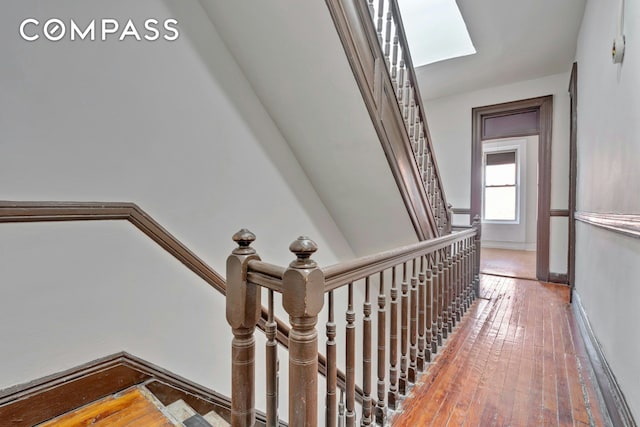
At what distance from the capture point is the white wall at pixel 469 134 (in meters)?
3.71

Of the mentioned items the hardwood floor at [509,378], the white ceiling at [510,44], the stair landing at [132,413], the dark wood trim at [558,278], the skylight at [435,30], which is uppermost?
the skylight at [435,30]

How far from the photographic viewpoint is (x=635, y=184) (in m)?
1.25

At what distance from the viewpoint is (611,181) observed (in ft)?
5.46

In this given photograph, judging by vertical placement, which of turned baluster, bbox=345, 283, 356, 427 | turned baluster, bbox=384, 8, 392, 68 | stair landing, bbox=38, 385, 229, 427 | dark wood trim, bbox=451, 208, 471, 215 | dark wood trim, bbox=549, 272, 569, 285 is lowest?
dark wood trim, bbox=549, 272, 569, 285

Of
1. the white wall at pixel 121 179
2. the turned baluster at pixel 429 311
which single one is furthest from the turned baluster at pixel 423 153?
the white wall at pixel 121 179

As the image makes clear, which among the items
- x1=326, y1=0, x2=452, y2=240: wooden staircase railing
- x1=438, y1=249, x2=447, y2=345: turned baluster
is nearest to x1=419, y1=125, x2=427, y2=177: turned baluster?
x1=326, y1=0, x2=452, y2=240: wooden staircase railing

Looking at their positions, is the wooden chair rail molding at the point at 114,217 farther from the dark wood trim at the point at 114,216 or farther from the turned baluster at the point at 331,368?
the turned baluster at the point at 331,368

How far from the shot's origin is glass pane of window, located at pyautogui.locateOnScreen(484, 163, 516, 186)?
6840mm

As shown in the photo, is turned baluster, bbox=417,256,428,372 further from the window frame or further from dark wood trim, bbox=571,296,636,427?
the window frame

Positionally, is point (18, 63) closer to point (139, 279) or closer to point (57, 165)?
point (57, 165)

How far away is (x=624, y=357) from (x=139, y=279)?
214cm

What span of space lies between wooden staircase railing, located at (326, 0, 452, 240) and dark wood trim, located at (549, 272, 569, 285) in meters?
2.31

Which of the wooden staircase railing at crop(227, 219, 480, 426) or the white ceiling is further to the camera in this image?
the white ceiling

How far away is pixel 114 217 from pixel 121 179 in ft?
0.53
